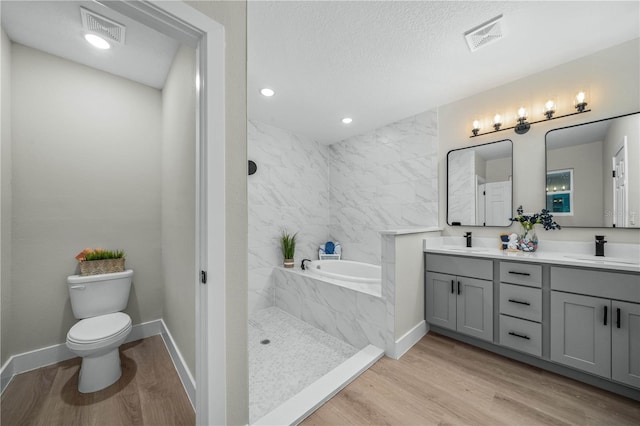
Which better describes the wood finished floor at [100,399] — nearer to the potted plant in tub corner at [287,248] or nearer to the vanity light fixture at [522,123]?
the potted plant in tub corner at [287,248]

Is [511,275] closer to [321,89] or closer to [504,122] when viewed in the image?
[504,122]

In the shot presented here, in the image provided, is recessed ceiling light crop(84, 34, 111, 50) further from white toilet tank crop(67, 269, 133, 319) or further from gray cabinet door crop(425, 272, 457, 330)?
gray cabinet door crop(425, 272, 457, 330)

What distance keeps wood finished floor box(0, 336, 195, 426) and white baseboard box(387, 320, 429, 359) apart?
1515 millimetres

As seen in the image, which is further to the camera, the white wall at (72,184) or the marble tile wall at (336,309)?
the marble tile wall at (336,309)

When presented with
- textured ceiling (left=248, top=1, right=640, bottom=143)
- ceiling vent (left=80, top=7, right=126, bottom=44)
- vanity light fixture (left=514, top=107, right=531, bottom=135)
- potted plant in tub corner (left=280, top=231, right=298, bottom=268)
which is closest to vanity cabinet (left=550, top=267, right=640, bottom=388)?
vanity light fixture (left=514, top=107, right=531, bottom=135)

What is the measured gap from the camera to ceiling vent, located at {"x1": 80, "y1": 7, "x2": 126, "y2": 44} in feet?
5.07

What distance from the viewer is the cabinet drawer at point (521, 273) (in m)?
1.88

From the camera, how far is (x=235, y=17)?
3.97 ft

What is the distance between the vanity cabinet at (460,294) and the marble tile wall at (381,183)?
2.35ft

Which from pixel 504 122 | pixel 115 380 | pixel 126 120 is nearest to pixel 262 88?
pixel 126 120

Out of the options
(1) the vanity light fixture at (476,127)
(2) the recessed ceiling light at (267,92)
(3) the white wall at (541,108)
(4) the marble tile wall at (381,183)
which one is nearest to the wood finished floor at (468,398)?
(3) the white wall at (541,108)

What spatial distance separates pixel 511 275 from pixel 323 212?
103 inches

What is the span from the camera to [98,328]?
1701mm

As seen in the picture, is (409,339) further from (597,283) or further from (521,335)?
(597,283)
